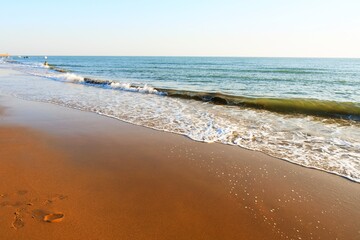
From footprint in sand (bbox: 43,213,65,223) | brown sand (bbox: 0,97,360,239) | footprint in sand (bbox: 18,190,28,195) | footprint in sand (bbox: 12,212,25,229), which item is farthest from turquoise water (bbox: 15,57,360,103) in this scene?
footprint in sand (bbox: 12,212,25,229)

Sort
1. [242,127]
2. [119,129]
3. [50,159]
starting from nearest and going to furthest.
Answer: [50,159]
[119,129]
[242,127]

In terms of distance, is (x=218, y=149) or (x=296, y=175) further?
(x=218, y=149)

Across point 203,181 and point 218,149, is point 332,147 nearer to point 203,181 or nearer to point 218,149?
point 218,149

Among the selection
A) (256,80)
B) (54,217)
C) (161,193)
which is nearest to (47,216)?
(54,217)

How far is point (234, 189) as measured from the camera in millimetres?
4156

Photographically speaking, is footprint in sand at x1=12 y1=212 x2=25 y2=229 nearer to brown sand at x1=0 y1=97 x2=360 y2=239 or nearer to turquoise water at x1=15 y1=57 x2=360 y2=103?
brown sand at x1=0 y1=97 x2=360 y2=239

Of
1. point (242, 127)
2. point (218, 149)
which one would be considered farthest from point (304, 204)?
point (242, 127)

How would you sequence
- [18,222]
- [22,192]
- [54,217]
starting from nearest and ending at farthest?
[18,222], [54,217], [22,192]

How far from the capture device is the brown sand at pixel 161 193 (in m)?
3.10

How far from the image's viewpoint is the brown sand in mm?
3100

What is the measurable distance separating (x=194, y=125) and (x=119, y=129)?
2.42 metres

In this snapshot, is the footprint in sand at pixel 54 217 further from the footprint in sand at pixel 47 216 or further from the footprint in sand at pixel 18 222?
the footprint in sand at pixel 18 222

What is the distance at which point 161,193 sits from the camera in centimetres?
396

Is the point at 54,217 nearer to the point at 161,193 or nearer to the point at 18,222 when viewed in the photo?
the point at 18,222
